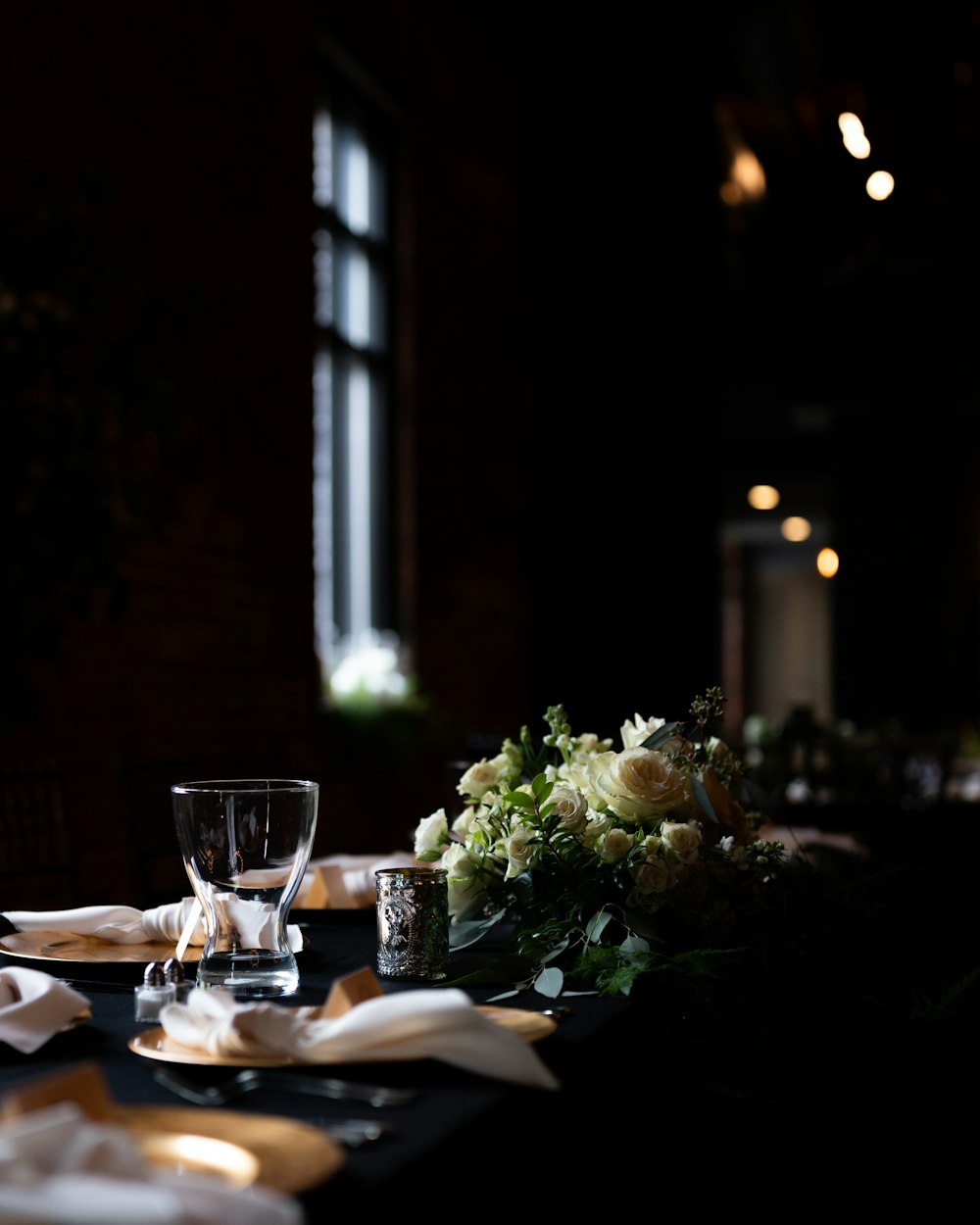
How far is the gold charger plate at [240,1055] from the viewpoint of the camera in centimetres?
93

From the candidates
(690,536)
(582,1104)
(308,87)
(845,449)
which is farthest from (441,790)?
(845,449)

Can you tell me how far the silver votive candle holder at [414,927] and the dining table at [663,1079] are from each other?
0.02 meters

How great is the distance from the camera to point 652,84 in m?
6.25

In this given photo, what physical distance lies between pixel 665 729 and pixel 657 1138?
1.29 feet

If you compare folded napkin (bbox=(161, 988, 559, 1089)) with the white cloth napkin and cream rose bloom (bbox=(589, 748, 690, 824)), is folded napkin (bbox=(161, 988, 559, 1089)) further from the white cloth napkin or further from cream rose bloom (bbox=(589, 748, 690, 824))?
cream rose bloom (bbox=(589, 748, 690, 824))

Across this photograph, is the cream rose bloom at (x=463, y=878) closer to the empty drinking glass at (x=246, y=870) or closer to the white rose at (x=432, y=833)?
the white rose at (x=432, y=833)

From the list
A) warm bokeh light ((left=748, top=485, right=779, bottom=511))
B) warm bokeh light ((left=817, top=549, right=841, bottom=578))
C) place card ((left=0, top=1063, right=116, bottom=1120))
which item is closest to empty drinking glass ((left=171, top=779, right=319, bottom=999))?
place card ((left=0, top=1063, right=116, bottom=1120))

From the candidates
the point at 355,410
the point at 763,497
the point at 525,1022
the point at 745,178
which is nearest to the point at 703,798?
the point at 525,1022

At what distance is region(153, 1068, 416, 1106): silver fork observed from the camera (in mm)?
814

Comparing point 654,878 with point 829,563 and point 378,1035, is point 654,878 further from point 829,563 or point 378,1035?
point 829,563

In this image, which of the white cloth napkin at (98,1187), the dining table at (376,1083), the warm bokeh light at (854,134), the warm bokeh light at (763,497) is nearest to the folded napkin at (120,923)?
the dining table at (376,1083)

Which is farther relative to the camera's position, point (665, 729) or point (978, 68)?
point (978, 68)

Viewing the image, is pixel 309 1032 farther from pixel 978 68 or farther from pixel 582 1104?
pixel 978 68

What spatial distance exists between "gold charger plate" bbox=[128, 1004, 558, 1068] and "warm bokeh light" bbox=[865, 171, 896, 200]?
3.82 metres
